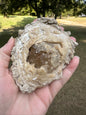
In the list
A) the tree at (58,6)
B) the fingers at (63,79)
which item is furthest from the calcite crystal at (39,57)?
the tree at (58,6)

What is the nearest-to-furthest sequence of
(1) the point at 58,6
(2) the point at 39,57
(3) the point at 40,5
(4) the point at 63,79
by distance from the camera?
(2) the point at 39,57 → (4) the point at 63,79 → (1) the point at 58,6 → (3) the point at 40,5

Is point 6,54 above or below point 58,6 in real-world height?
Answer: below

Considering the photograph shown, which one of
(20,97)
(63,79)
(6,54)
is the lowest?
(20,97)

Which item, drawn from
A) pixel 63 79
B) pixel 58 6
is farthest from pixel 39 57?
pixel 58 6

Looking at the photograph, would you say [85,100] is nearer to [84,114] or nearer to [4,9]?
[84,114]

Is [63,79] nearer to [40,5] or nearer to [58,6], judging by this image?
[58,6]

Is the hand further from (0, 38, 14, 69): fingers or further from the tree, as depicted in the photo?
the tree

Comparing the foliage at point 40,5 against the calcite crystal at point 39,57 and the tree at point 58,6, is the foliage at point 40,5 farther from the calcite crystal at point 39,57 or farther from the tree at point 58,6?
the calcite crystal at point 39,57

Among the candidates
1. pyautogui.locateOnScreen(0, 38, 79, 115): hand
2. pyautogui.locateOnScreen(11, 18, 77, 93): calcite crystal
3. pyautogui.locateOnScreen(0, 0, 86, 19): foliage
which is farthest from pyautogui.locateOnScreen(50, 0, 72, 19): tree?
pyautogui.locateOnScreen(0, 38, 79, 115): hand
